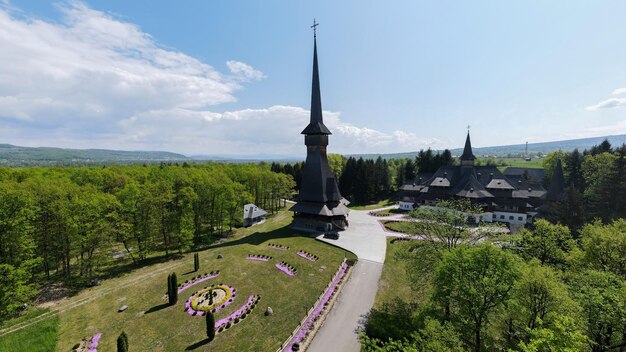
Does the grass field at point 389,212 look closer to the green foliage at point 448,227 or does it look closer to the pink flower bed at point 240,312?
the green foliage at point 448,227

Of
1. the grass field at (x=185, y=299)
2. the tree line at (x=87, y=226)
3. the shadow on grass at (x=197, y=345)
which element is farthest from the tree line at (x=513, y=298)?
the tree line at (x=87, y=226)

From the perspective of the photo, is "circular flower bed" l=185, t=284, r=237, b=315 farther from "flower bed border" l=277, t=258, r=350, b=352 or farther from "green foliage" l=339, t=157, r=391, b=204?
"green foliage" l=339, t=157, r=391, b=204

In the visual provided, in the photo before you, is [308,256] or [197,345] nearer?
[197,345]

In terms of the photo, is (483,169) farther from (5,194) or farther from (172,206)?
(5,194)

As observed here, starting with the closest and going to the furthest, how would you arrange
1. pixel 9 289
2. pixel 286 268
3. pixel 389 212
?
pixel 9 289, pixel 286 268, pixel 389 212

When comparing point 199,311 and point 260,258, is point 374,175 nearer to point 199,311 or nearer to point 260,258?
point 260,258

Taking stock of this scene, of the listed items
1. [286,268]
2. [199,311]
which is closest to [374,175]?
[286,268]

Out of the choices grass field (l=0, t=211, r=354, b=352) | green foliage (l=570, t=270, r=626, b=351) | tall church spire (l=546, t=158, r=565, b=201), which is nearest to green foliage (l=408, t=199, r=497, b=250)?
green foliage (l=570, t=270, r=626, b=351)
